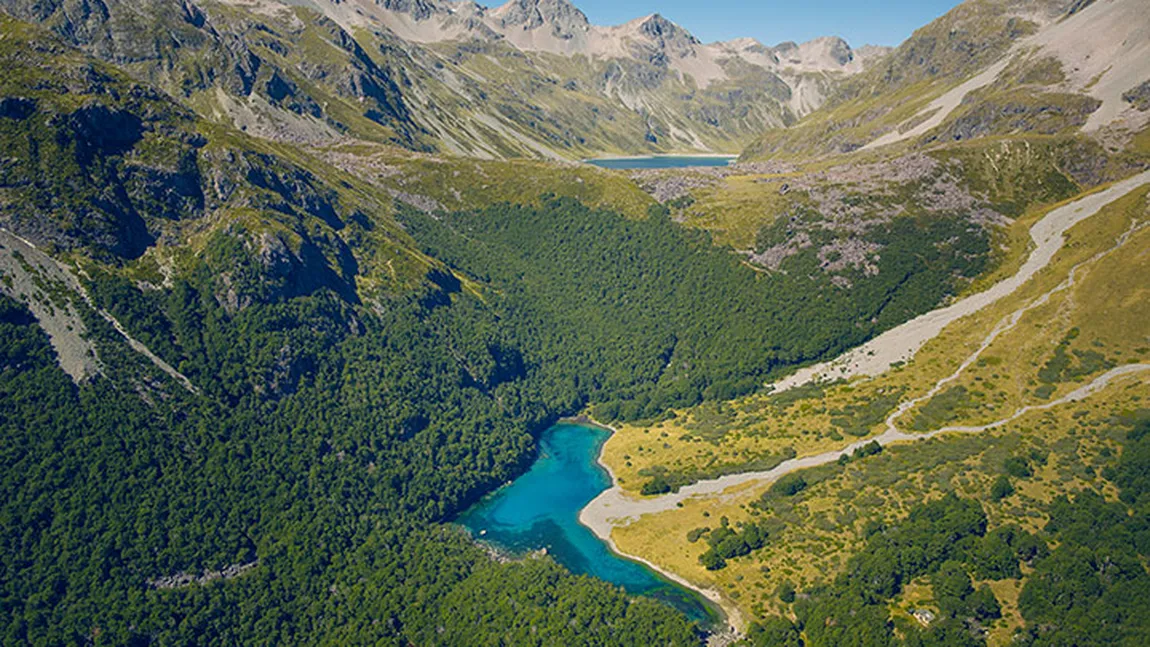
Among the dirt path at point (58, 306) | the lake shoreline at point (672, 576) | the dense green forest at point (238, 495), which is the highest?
the dirt path at point (58, 306)

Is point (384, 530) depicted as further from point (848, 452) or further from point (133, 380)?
point (848, 452)

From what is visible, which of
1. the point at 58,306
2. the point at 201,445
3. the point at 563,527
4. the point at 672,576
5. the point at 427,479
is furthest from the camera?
the point at 427,479

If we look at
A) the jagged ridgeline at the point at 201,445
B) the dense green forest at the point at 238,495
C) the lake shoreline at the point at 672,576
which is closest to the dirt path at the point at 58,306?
the jagged ridgeline at the point at 201,445

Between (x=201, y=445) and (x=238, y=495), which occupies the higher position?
(x=201, y=445)

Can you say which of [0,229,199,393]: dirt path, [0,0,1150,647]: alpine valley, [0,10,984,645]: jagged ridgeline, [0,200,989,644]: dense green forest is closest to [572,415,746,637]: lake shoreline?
[0,0,1150,647]: alpine valley

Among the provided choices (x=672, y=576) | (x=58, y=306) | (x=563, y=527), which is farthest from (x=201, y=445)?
(x=672, y=576)

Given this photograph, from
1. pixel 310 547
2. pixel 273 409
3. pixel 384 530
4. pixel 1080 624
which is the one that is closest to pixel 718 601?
pixel 1080 624

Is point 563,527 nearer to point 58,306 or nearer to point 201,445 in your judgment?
point 201,445

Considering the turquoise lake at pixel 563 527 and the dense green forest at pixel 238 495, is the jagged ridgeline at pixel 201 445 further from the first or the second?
the turquoise lake at pixel 563 527
